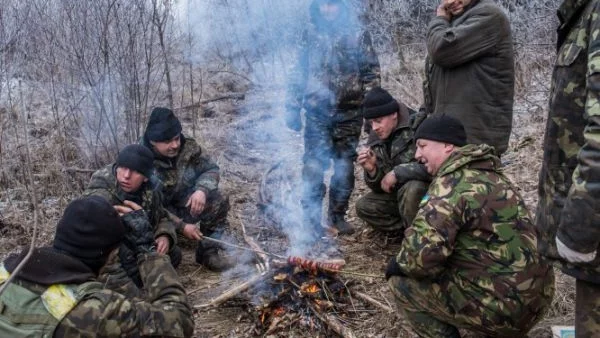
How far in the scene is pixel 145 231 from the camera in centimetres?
370

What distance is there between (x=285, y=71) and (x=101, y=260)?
7355 millimetres

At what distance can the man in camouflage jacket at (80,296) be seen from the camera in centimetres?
238

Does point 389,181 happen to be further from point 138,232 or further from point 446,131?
point 138,232

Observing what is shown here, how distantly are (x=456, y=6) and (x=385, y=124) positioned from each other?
1.19m

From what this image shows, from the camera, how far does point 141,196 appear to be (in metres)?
4.39

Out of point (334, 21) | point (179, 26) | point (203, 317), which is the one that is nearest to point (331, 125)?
point (334, 21)

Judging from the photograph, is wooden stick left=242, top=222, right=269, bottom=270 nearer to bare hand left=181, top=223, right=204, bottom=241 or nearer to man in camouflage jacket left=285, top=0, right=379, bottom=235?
bare hand left=181, top=223, right=204, bottom=241

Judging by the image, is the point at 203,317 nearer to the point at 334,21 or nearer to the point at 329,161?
the point at 329,161

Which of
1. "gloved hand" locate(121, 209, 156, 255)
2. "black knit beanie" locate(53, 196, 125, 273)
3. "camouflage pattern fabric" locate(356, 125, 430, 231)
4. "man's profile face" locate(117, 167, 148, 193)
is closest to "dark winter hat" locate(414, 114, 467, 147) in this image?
"camouflage pattern fabric" locate(356, 125, 430, 231)

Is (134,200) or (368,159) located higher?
(368,159)

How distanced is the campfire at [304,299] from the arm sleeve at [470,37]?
193cm

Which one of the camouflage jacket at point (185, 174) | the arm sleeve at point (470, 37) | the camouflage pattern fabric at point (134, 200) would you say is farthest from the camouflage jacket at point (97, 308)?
the arm sleeve at point (470, 37)

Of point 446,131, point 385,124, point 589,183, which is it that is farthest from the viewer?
point 385,124

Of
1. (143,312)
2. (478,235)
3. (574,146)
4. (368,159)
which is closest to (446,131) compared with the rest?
(478,235)
